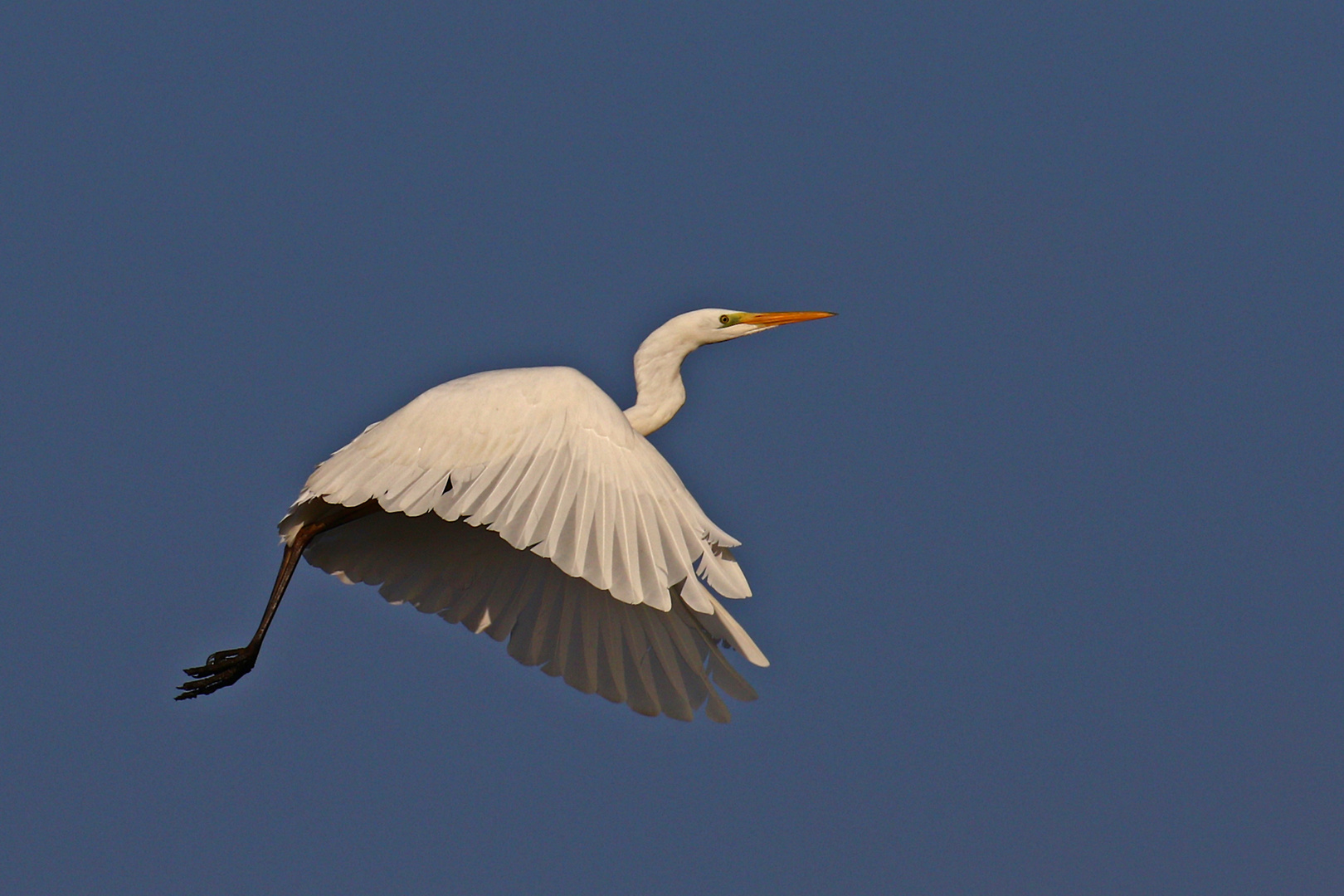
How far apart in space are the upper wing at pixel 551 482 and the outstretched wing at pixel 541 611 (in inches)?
65.0

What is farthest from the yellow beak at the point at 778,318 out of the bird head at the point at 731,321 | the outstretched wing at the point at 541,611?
the outstretched wing at the point at 541,611

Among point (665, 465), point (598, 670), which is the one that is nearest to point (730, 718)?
point (598, 670)

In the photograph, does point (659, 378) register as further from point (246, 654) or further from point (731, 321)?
point (246, 654)

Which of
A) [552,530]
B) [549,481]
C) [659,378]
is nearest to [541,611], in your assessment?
[659,378]

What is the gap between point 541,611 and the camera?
55.7 ft

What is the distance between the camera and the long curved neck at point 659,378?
56.8 feet

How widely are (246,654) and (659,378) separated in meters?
4.74

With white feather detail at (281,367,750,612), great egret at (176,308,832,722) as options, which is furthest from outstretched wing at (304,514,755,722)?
white feather detail at (281,367,750,612)

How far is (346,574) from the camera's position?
17375mm

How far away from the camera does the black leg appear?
52.7 feet

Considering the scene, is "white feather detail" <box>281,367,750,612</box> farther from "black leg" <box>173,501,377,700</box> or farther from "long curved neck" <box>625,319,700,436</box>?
"long curved neck" <box>625,319,700,436</box>

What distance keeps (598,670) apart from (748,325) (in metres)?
3.93

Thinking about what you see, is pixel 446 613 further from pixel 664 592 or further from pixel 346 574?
pixel 664 592

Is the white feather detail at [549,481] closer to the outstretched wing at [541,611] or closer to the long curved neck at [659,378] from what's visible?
the outstretched wing at [541,611]
